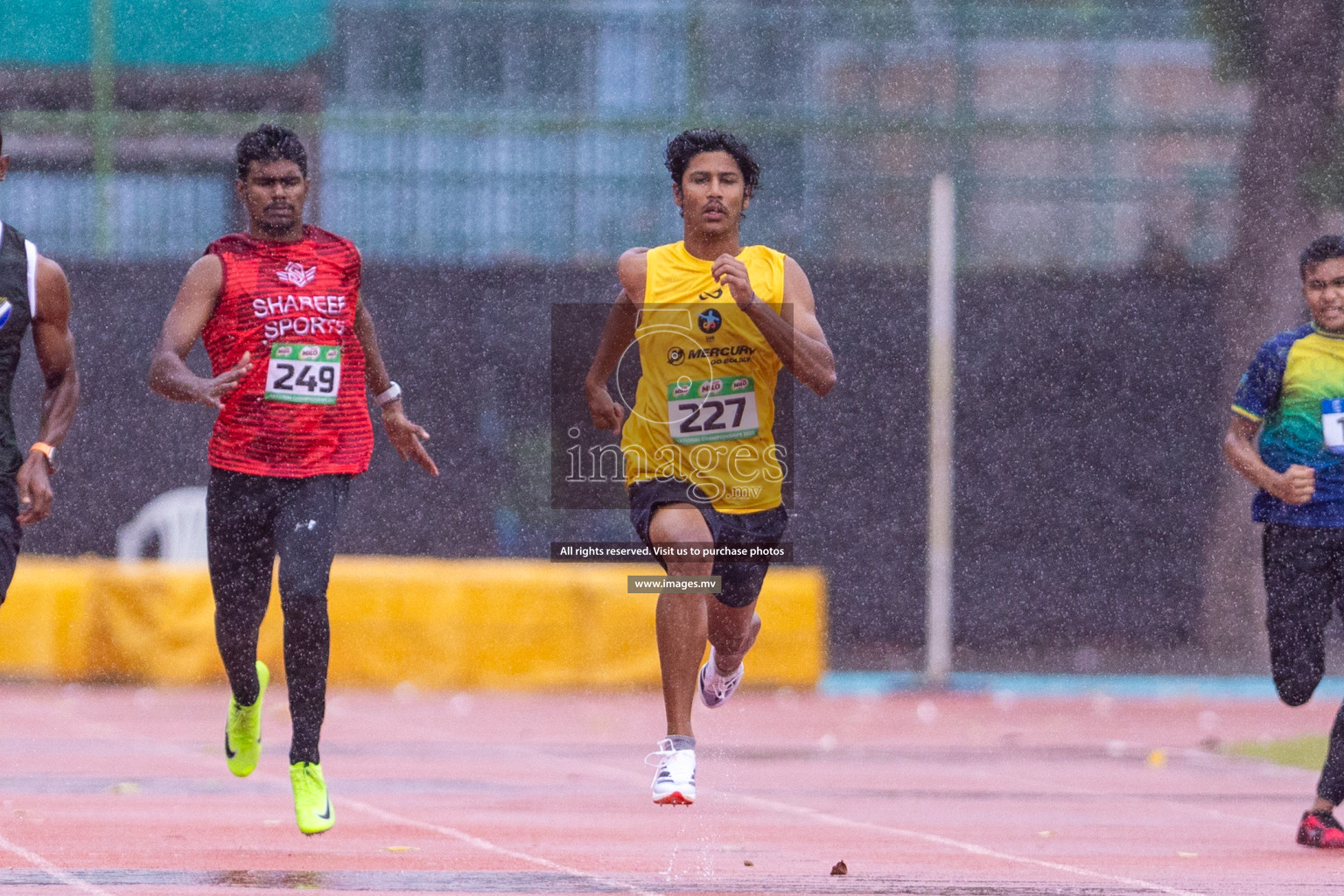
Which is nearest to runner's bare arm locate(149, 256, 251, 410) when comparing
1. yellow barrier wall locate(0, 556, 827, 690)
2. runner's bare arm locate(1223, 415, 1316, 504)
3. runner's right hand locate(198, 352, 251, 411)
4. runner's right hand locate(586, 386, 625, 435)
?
runner's right hand locate(198, 352, 251, 411)

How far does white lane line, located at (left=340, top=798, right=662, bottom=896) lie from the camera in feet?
20.2

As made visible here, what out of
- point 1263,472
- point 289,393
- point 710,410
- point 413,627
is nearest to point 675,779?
point 710,410

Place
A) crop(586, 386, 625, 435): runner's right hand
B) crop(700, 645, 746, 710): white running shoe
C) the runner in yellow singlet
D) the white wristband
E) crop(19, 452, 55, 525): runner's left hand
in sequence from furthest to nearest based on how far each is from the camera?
crop(700, 645, 746, 710): white running shoe < the white wristband < crop(586, 386, 625, 435): runner's right hand < the runner in yellow singlet < crop(19, 452, 55, 525): runner's left hand

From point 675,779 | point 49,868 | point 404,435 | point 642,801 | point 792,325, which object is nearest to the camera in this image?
point 675,779

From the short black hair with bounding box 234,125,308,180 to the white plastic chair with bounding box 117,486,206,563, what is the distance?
9.92m

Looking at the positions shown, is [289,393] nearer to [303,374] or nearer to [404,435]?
[303,374]

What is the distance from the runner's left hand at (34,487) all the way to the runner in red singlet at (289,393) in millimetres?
670

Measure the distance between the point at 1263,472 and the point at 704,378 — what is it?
85.0 inches

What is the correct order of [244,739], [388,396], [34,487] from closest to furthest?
[34,487] < [388,396] < [244,739]

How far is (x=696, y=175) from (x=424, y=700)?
7986mm

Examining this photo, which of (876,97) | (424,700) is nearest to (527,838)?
(424,700)

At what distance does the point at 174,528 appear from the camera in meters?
16.5

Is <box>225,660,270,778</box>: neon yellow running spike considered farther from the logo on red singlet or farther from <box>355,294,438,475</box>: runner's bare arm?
the logo on red singlet

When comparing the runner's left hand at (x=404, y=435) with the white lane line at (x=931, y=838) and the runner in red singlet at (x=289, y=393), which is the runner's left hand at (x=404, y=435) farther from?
the white lane line at (x=931, y=838)
